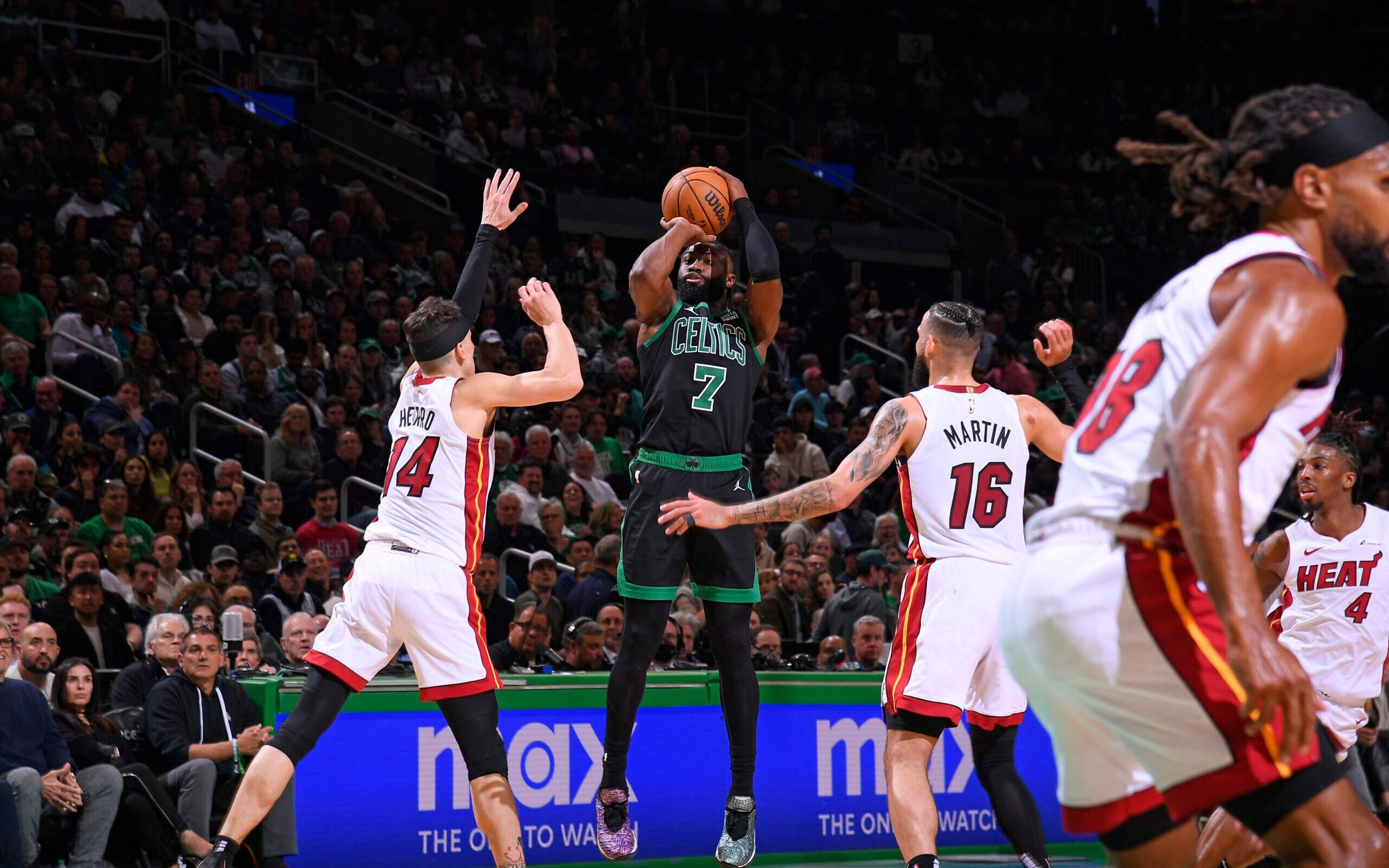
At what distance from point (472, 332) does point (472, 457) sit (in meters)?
9.47

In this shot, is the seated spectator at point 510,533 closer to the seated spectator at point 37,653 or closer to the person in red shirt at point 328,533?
the person in red shirt at point 328,533

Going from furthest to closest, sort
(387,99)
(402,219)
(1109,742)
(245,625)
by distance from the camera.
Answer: (387,99), (402,219), (245,625), (1109,742)

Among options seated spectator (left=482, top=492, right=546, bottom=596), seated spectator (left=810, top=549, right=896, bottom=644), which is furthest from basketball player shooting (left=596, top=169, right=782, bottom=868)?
seated spectator (left=482, top=492, right=546, bottom=596)

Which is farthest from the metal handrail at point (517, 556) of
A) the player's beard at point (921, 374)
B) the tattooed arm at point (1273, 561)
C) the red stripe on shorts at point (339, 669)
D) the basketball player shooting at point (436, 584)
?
the tattooed arm at point (1273, 561)

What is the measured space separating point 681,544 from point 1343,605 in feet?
11.5

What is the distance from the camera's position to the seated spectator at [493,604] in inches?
444

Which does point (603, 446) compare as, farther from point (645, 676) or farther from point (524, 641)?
point (645, 676)

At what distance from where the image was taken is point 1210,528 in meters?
2.83

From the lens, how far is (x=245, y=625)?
32.2 ft

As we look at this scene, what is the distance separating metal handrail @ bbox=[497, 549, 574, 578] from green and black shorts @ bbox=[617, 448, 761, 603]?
4.78 meters

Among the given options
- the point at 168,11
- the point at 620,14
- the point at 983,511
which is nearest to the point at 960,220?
the point at 620,14

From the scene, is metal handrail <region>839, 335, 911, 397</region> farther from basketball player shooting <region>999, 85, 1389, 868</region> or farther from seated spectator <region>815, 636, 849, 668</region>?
basketball player shooting <region>999, 85, 1389, 868</region>

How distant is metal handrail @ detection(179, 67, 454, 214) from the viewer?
18.4 m

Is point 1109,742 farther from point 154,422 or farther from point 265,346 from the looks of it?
point 265,346
